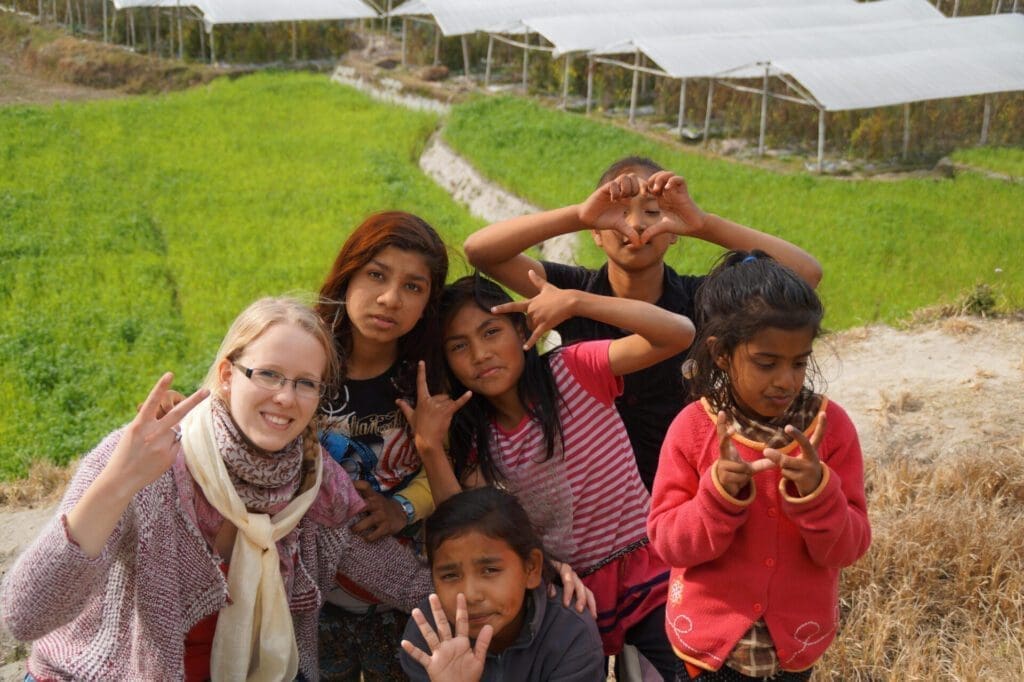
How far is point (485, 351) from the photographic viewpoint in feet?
9.65

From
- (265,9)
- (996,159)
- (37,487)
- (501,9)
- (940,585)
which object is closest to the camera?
(940,585)

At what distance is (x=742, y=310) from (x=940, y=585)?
2183 mm

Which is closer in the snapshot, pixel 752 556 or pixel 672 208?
pixel 752 556

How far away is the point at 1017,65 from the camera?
648 inches

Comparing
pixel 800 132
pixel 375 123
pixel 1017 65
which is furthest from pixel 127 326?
pixel 1017 65

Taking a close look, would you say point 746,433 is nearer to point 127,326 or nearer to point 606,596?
point 606,596

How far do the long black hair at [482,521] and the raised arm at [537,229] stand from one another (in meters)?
0.76

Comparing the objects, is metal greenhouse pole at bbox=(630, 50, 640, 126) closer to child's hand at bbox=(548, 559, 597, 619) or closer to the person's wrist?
the person's wrist

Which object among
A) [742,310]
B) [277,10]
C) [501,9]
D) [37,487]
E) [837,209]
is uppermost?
[501,9]

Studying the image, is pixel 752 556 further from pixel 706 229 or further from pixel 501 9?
pixel 501 9

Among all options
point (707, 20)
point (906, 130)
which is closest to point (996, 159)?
point (906, 130)

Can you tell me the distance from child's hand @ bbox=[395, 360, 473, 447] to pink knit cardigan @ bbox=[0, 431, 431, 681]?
620mm

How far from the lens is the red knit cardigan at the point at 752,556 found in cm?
237

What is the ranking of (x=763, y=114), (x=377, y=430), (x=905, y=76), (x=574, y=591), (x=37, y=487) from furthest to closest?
(x=905, y=76) < (x=763, y=114) < (x=37, y=487) < (x=377, y=430) < (x=574, y=591)
